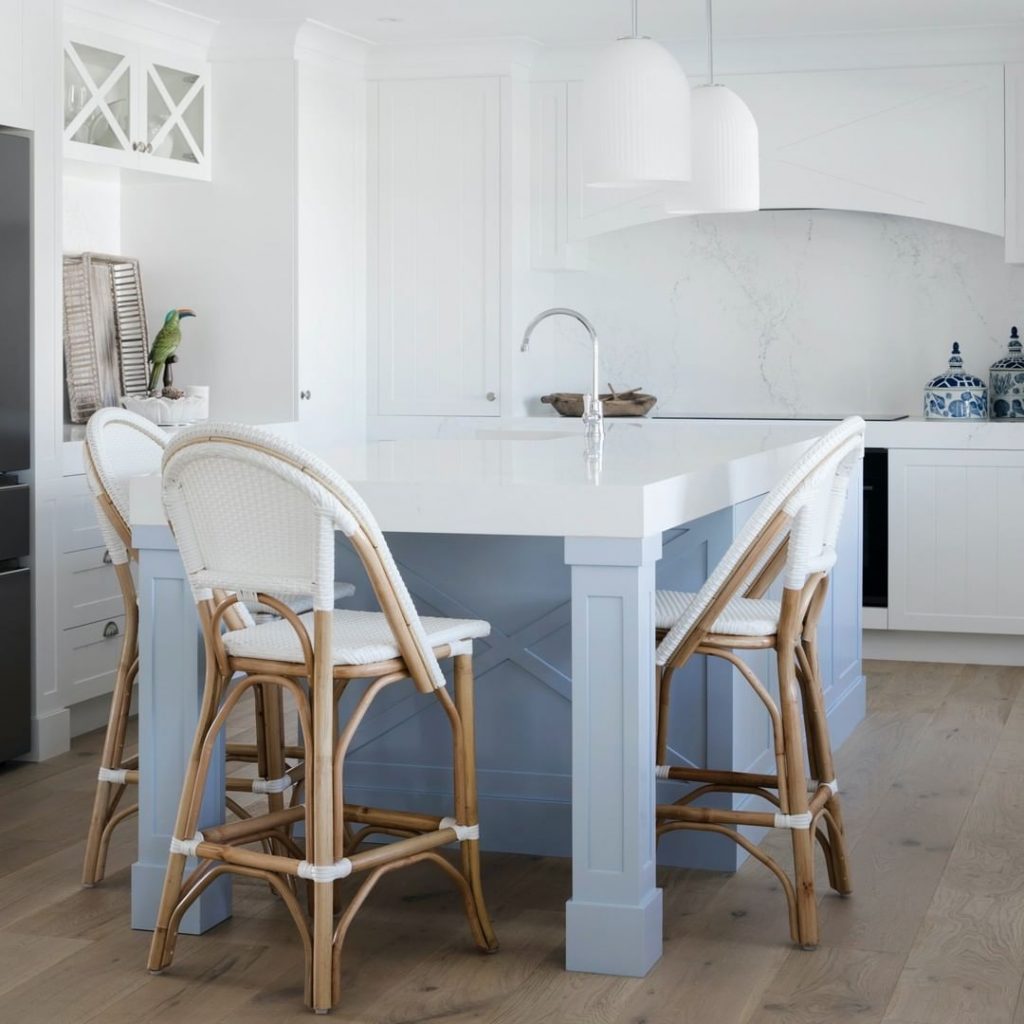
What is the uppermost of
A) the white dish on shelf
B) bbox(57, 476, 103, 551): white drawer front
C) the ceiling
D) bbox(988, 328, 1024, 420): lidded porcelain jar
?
the ceiling

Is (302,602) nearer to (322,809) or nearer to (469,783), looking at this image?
(469,783)

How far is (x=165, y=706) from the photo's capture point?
9.56 ft

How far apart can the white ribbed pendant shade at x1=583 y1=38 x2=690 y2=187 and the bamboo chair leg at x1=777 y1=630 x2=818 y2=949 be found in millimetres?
1000

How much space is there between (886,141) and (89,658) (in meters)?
3.50

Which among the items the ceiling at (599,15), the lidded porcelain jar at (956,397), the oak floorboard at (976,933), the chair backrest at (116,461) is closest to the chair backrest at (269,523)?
the chair backrest at (116,461)

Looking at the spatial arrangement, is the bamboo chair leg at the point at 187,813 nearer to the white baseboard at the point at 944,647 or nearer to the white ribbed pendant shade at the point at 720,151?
the white ribbed pendant shade at the point at 720,151

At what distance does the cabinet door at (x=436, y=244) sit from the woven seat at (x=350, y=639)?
11.2 ft

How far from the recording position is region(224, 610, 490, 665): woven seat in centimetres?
259

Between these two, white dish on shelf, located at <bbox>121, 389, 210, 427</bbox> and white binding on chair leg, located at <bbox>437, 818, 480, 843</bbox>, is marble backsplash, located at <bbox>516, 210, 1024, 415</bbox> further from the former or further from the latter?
white binding on chair leg, located at <bbox>437, 818, 480, 843</bbox>

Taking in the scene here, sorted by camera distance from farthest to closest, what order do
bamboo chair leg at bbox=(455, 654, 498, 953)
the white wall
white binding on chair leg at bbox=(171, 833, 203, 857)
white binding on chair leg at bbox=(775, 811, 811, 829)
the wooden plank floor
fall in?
the white wall
white binding on chair leg at bbox=(775, 811, 811, 829)
bamboo chair leg at bbox=(455, 654, 498, 953)
white binding on chair leg at bbox=(171, 833, 203, 857)
the wooden plank floor

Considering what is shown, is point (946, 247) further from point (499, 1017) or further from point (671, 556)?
point (499, 1017)

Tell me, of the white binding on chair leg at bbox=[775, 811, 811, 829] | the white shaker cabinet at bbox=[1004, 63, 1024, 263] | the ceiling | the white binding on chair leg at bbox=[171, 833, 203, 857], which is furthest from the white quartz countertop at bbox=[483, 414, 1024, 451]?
the white binding on chair leg at bbox=[171, 833, 203, 857]

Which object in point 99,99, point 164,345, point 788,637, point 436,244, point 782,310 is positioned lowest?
point 788,637

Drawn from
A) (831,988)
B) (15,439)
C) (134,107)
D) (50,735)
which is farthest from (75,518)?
(831,988)
